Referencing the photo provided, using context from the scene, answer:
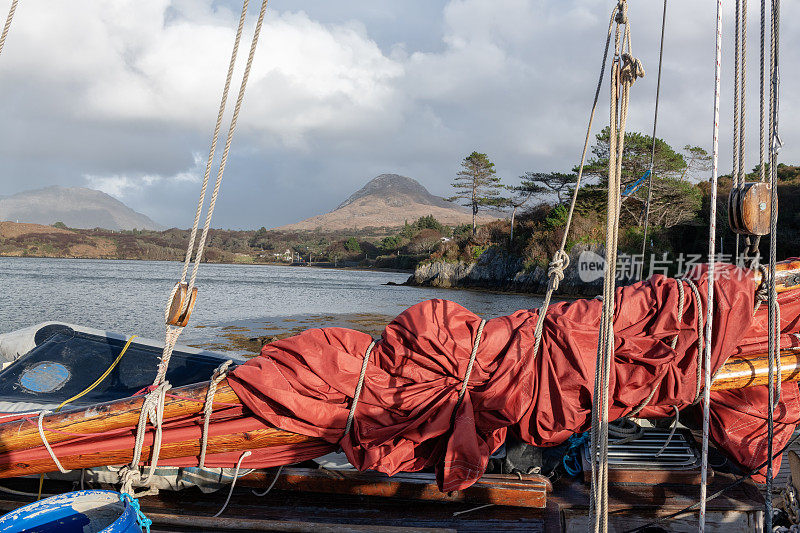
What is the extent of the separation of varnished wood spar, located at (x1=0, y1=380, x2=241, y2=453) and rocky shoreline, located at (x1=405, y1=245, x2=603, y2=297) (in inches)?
1303

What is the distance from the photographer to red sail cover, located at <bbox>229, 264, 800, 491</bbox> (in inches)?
119

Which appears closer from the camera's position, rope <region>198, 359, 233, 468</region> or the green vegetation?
rope <region>198, 359, 233, 468</region>

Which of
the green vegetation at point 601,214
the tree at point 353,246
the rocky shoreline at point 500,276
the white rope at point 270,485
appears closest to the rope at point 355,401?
the white rope at point 270,485

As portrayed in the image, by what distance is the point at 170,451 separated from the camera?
10.3 feet

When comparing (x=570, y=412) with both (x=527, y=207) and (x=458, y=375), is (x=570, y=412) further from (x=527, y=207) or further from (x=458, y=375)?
(x=527, y=207)

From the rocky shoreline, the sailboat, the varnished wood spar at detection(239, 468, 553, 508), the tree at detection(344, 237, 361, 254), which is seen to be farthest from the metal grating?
the tree at detection(344, 237, 361, 254)

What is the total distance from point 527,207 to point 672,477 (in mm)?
48164

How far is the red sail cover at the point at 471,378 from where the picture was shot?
3.01 meters

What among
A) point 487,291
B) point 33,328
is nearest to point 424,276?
point 487,291

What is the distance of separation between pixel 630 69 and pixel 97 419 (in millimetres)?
3660

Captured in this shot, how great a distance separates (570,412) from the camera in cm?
303

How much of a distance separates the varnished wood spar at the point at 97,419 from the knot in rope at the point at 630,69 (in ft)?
9.50

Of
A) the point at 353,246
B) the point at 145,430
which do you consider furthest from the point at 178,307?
the point at 353,246

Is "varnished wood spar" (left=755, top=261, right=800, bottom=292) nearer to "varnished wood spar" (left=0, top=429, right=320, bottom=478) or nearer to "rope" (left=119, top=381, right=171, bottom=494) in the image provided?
"varnished wood spar" (left=0, top=429, right=320, bottom=478)
